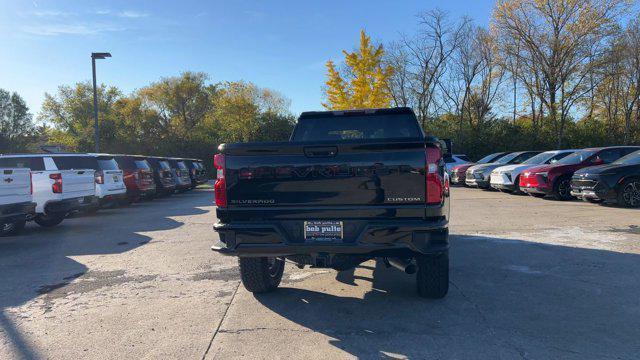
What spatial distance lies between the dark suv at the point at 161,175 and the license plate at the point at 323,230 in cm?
1339

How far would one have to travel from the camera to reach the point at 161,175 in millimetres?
16844

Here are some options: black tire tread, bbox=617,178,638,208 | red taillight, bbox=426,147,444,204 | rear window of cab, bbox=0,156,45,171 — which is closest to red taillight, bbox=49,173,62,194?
rear window of cab, bbox=0,156,45,171

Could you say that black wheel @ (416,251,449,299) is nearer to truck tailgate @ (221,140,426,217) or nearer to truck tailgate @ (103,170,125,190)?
truck tailgate @ (221,140,426,217)

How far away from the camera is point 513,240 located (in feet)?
25.1

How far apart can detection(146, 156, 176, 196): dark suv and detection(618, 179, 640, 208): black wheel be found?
14.5 m

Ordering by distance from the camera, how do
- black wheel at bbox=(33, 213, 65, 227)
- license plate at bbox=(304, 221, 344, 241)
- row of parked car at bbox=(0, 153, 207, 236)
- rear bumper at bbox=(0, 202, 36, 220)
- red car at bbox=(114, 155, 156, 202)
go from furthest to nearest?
red car at bbox=(114, 155, 156, 202) < black wheel at bbox=(33, 213, 65, 227) < row of parked car at bbox=(0, 153, 207, 236) < rear bumper at bbox=(0, 202, 36, 220) < license plate at bbox=(304, 221, 344, 241)

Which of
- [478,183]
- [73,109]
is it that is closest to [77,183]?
[478,183]

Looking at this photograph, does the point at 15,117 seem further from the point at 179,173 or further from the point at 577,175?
the point at 577,175

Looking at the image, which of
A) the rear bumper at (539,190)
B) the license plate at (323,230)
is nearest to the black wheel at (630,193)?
the rear bumper at (539,190)

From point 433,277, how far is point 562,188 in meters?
10.5

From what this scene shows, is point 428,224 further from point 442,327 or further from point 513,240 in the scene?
point 513,240

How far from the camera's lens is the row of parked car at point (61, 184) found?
8.62 metres

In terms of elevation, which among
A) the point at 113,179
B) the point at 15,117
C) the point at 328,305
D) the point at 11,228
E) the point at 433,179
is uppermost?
the point at 15,117

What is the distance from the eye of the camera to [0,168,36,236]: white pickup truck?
8305mm
